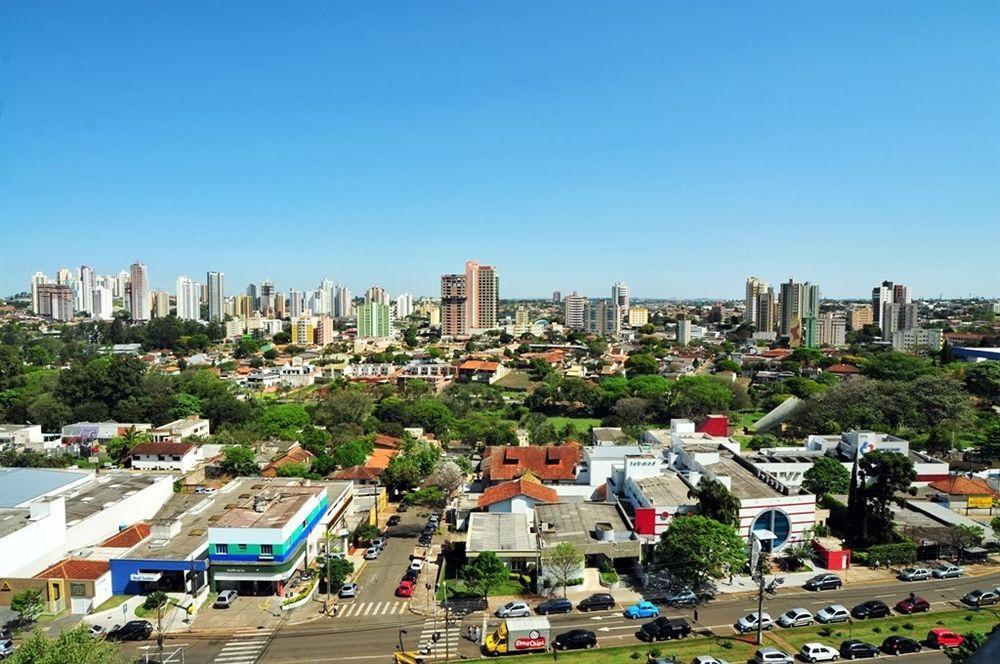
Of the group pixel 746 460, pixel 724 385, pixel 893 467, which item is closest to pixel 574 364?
pixel 724 385

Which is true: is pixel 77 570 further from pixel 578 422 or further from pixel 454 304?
pixel 454 304

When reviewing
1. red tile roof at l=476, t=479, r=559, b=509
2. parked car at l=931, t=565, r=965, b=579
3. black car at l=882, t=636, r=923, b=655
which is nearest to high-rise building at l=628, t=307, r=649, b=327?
red tile roof at l=476, t=479, r=559, b=509

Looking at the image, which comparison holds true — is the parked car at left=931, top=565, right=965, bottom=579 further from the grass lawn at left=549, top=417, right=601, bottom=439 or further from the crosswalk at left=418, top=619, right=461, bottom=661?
the grass lawn at left=549, top=417, right=601, bottom=439

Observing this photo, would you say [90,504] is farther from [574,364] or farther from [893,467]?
[574,364]

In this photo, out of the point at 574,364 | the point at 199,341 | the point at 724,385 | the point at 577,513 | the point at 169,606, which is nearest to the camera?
the point at 169,606

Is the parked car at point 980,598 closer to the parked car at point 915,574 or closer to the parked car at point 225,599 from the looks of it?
the parked car at point 915,574

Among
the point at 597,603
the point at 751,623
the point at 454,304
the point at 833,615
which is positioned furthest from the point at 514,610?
the point at 454,304

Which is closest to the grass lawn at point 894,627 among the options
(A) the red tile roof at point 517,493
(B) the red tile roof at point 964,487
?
(A) the red tile roof at point 517,493
